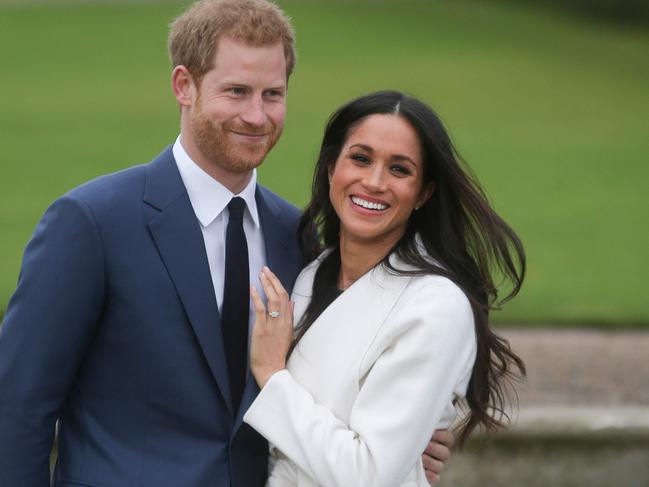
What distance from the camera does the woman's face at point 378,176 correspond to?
4.12 metres

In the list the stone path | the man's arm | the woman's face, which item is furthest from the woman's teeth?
the stone path

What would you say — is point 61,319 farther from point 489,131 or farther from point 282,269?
point 489,131

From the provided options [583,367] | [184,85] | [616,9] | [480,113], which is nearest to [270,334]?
[184,85]

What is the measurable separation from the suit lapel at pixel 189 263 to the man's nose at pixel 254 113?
29 centimetres

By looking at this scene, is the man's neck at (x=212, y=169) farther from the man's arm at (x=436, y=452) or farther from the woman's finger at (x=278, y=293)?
the man's arm at (x=436, y=452)

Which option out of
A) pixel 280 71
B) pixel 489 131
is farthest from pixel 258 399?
pixel 489 131

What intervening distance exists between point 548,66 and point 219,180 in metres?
22.8

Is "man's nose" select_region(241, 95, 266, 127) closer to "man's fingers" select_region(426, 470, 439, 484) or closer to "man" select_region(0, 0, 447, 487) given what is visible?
"man" select_region(0, 0, 447, 487)

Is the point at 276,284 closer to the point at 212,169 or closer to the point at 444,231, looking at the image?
the point at 212,169

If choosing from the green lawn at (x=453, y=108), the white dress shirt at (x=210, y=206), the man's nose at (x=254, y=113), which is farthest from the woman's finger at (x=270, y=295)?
the green lawn at (x=453, y=108)

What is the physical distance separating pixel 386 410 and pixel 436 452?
2.12 ft

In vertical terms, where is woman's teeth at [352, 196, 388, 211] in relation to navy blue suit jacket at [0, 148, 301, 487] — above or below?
above

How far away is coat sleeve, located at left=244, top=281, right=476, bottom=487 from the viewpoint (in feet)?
12.7

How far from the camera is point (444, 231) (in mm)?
4281
